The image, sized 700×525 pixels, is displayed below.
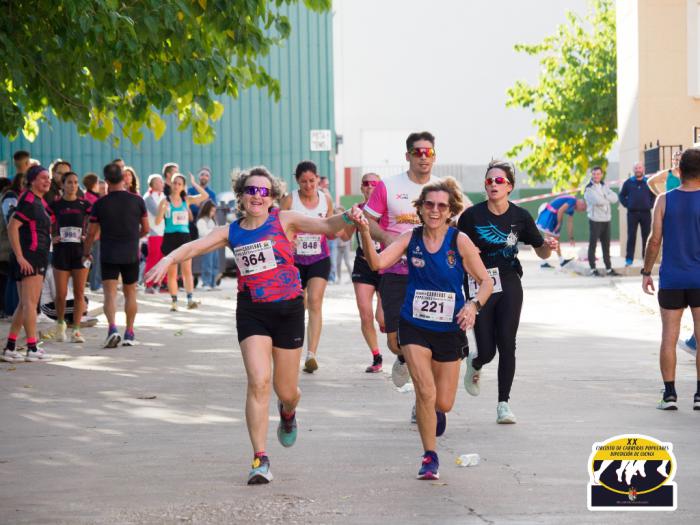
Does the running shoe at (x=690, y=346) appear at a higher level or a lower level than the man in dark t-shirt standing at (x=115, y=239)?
lower

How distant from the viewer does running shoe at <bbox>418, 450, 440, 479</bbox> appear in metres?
7.09

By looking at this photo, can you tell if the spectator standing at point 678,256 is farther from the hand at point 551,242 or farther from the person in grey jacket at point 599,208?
the person in grey jacket at point 599,208

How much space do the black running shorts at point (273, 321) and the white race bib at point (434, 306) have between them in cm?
69

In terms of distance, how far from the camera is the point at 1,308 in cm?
1788

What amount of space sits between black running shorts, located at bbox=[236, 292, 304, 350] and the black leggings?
1.86 metres

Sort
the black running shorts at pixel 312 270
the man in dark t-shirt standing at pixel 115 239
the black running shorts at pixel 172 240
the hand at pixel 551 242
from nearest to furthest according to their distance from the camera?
the hand at pixel 551 242 → the black running shorts at pixel 312 270 → the man in dark t-shirt standing at pixel 115 239 → the black running shorts at pixel 172 240

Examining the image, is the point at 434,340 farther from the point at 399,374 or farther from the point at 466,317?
the point at 399,374

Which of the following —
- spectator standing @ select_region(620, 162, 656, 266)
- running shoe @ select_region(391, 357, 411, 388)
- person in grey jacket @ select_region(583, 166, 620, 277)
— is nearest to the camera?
running shoe @ select_region(391, 357, 411, 388)

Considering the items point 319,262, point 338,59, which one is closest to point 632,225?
point 319,262

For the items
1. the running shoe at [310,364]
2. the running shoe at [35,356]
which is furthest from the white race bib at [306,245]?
the running shoe at [35,356]

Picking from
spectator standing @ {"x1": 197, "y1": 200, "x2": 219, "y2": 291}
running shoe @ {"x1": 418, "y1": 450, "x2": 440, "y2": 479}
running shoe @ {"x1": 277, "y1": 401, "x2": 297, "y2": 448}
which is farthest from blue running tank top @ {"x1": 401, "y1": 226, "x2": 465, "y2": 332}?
spectator standing @ {"x1": 197, "y1": 200, "x2": 219, "y2": 291}

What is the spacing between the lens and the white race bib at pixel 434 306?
293 inches

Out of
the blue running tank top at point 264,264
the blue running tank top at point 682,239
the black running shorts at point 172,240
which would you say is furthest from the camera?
the black running shorts at point 172,240

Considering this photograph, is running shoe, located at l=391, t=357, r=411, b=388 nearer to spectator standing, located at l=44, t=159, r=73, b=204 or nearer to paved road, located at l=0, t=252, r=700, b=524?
paved road, located at l=0, t=252, r=700, b=524
